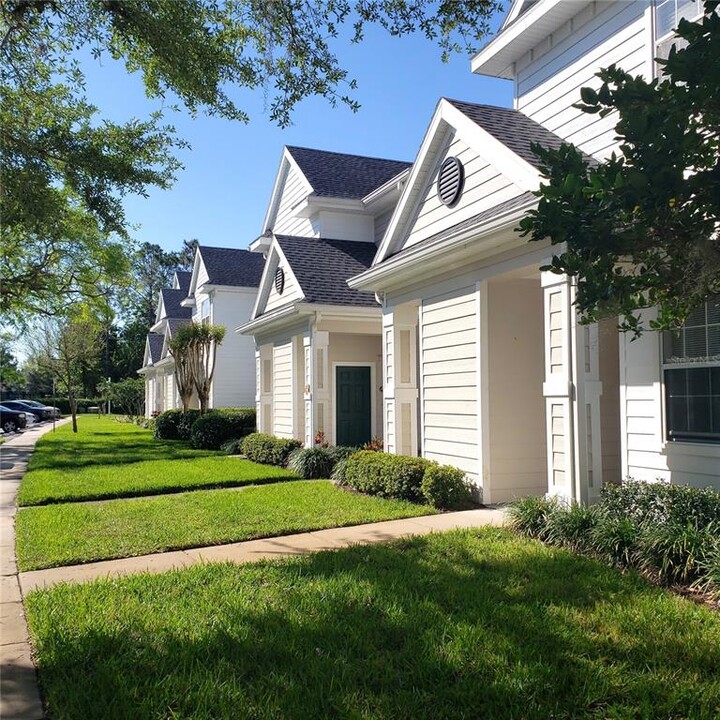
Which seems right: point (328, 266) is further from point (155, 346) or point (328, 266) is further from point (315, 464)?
point (155, 346)

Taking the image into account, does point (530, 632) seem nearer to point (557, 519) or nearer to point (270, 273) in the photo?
point (557, 519)

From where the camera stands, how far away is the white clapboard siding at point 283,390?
15.9 metres

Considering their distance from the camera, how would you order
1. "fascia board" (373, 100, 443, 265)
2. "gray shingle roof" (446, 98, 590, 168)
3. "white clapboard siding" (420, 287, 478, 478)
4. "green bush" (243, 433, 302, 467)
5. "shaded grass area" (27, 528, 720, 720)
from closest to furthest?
"shaded grass area" (27, 528, 720, 720) → "gray shingle roof" (446, 98, 590, 168) → "white clapboard siding" (420, 287, 478, 478) → "fascia board" (373, 100, 443, 265) → "green bush" (243, 433, 302, 467)

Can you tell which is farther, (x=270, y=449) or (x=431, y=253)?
(x=270, y=449)

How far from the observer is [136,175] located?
12133 mm

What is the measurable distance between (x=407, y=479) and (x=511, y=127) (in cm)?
530

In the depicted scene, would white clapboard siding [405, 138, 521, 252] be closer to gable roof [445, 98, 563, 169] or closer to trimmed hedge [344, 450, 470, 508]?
gable roof [445, 98, 563, 169]

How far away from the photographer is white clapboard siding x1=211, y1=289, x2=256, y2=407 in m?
25.2

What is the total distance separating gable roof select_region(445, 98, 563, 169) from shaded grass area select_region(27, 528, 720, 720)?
533cm

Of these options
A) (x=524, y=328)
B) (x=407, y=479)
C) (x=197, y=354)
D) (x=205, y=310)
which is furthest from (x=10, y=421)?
(x=524, y=328)

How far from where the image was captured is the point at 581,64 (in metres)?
9.00

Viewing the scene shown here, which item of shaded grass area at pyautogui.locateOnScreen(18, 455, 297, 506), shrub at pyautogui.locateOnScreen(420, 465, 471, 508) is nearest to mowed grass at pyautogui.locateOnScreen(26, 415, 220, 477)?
shaded grass area at pyautogui.locateOnScreen(18, 455, 297, 506)

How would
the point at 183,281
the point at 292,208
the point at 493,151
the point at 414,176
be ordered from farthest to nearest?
1. the point at 183,281
2. the point at 292,208
3. the point at 414,176
4. the point at 493,151

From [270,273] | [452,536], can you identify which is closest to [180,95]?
[452,536]
